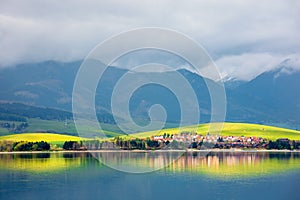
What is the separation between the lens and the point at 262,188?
38.3 meters

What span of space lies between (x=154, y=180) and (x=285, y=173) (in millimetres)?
14142

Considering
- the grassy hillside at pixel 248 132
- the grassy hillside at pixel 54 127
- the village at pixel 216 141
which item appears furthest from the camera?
Answer: the grassy hillside at pixel 54 127

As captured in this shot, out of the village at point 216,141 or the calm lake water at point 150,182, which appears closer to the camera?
the calm lake water at point 150,182

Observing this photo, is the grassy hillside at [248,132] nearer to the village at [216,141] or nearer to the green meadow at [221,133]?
the green meadow at [221,133]

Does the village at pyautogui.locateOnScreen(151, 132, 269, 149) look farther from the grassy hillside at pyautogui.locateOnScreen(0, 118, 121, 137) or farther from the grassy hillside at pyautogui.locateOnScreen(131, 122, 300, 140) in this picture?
the grassy hillside at pyautogui.locateOnScreen(0, 118, 121, 137)

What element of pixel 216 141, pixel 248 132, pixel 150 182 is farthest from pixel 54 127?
pixel 150 182

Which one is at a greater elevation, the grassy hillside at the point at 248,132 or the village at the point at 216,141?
the grassy hillside at the point at 248,132

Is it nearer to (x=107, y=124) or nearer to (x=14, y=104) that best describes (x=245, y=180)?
(x=107, y=124)

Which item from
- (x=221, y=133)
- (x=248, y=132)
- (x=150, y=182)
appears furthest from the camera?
(x=248, y=132)

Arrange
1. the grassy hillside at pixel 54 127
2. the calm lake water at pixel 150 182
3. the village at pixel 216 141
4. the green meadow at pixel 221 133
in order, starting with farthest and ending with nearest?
the grassy hillside at pixel 54 127
the green meadow at pixel 221 133
the village at pixel 216 141
the calm lake water at pixel 150 182

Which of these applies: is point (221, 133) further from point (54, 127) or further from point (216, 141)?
point (54, 127)

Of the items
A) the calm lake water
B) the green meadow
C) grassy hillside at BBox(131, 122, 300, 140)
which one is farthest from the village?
the calm lake water

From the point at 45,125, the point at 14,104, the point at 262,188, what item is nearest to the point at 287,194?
the point at 262,188

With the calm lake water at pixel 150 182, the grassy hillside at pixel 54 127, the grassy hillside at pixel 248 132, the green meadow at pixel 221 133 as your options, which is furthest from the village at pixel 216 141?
the calm lake water at pixel 150 182
